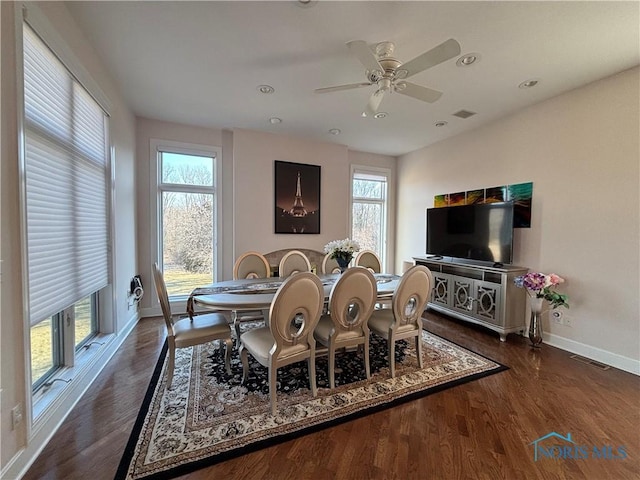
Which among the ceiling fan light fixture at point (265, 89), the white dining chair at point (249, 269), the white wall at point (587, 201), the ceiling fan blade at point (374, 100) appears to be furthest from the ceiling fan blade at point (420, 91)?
the white dining chair at point (249, 269)

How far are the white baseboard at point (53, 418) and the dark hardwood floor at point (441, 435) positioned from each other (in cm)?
5

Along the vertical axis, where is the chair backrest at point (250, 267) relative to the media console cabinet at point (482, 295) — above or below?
above

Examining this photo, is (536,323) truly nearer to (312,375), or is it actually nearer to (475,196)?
(475,196)

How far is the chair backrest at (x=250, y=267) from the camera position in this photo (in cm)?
342

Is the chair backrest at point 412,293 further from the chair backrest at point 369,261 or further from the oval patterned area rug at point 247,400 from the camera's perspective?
the chair backrest at point 369,261

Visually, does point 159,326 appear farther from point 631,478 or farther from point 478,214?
point 478,214

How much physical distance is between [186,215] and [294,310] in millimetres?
3206

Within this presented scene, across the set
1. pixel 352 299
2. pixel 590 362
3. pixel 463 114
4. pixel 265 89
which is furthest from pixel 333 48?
pixel 590 362

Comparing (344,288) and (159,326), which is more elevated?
(344,288)

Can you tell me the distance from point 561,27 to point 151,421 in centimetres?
421

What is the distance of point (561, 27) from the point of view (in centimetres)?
204

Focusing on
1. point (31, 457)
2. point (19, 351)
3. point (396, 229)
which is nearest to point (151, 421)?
point (31, 457)

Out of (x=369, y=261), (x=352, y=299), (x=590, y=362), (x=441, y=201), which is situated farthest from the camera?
(x=441, y=201)

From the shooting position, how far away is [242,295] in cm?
240
